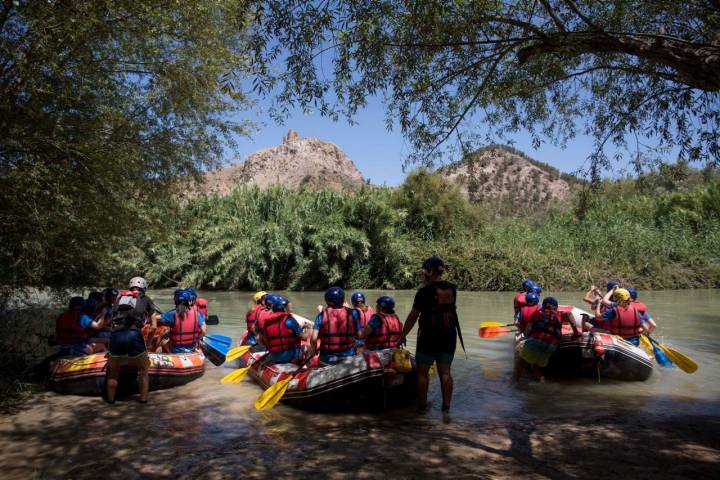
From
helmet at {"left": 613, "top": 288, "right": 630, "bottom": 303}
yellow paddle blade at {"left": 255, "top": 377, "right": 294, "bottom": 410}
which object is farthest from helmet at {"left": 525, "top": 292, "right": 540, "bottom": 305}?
yellow paddle blade at {"left": 255, "top": 377, "right": 294, "bottom": 410}

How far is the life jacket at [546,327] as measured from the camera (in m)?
7.39

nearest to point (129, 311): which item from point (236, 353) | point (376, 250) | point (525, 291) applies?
point (236, 353)

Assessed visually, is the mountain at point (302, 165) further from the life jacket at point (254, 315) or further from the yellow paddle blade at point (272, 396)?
the yellow paddle blade at point (272, 396)

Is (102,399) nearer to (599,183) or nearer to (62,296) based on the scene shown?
(62,296)

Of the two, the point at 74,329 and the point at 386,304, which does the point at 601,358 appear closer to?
the point at 386,304

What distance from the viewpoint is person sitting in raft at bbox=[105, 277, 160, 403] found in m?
6.12

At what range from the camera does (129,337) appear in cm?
618

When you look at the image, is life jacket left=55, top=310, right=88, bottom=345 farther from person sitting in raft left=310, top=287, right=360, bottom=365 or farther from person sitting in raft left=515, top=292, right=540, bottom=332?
person sitting in raft left=515, top=292, right=540, bottom=332

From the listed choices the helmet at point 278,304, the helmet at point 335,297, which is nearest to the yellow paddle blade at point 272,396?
the helmet at point 278,304

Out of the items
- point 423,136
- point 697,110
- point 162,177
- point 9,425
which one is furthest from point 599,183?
point 9,425

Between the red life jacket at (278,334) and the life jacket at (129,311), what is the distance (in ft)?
4.87

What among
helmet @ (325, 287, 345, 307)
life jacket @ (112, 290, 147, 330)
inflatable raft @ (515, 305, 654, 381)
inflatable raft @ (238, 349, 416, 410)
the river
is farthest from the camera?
inflatable raft @ (515, 305, 654, 381)

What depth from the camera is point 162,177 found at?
8.84 meters

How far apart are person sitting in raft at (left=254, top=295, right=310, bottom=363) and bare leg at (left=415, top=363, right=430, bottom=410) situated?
63.9 inches
